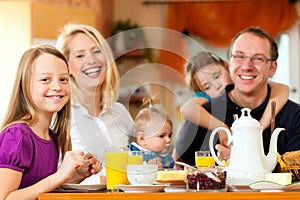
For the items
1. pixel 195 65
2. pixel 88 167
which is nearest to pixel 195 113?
pixel 195 65

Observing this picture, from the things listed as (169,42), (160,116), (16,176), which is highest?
(169,42)

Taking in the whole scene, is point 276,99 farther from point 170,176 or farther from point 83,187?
point 83,187

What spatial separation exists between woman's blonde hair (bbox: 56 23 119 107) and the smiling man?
1.26 ft

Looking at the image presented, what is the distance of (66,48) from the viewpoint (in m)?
3.03

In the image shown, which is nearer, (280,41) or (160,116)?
(160,116)

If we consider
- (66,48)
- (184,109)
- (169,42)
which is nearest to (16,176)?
(169,42)

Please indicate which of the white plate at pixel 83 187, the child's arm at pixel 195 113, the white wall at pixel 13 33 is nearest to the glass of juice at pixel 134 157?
the white plate at pixel 83 187

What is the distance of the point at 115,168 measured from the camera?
1979 millimetres

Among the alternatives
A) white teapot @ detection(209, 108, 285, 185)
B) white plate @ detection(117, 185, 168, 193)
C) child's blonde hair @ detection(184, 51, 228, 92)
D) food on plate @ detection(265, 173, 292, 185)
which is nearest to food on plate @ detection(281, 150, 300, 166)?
white teapot @ detection(209, 108, 285, 185)

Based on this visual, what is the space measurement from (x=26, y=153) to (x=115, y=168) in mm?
265

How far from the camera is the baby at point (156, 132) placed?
8.94 feet

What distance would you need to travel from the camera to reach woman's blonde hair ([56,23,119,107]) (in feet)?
9.24

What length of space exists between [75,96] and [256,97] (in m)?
0.77

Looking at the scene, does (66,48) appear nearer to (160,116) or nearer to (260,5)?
(160,116)
